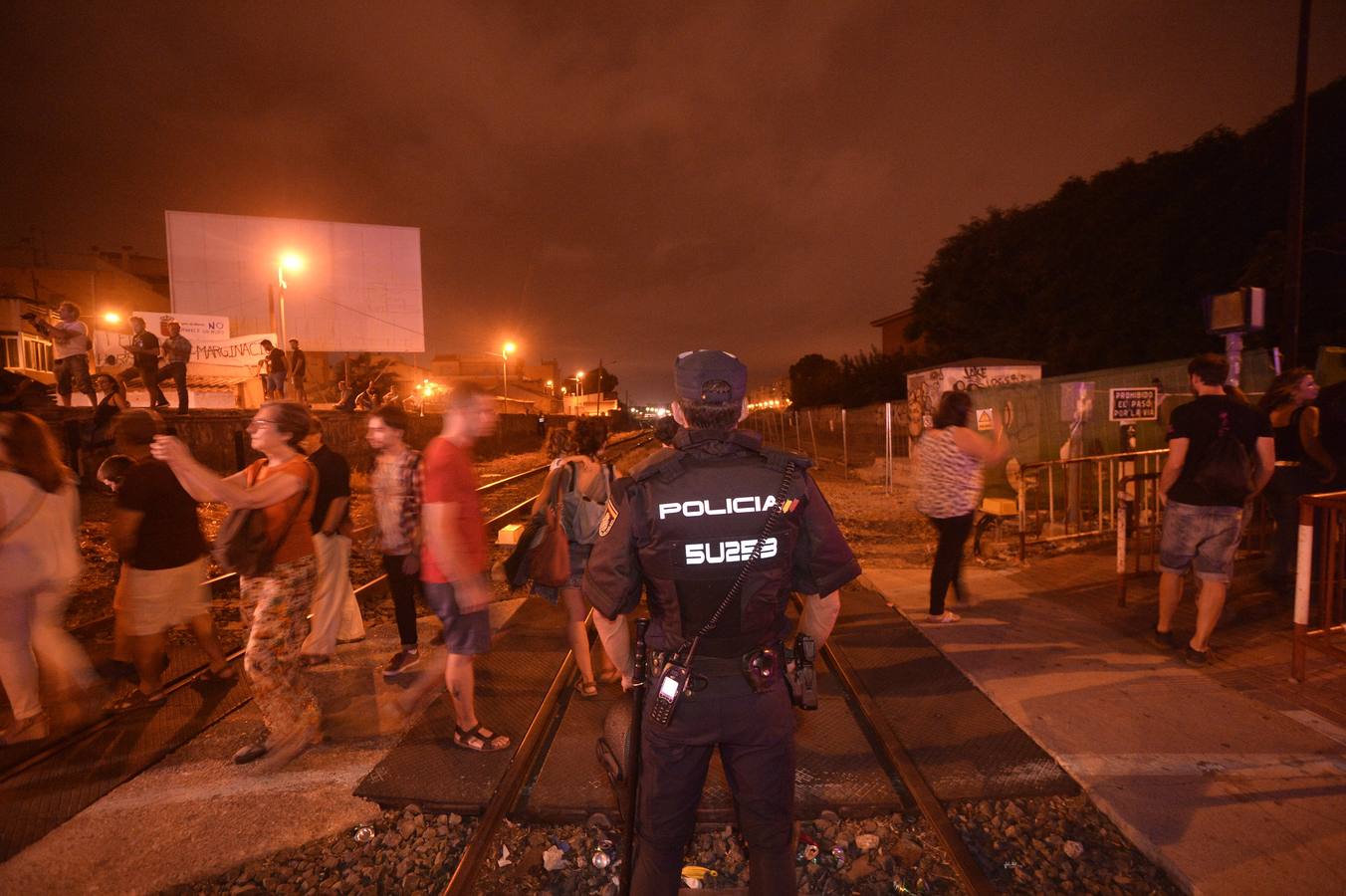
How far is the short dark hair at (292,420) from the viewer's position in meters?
3.54

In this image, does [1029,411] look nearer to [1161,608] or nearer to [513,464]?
[1161,608]

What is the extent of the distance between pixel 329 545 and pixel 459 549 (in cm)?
194

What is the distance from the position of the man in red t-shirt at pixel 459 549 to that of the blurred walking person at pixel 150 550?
71.0 inches

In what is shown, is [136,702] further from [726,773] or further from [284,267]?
[284,267]

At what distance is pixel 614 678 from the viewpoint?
4523mm

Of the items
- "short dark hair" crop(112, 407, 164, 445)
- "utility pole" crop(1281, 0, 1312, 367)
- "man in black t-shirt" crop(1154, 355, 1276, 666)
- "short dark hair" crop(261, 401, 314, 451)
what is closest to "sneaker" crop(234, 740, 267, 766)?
"short dark hair" crop(261, 401, 314, 451)

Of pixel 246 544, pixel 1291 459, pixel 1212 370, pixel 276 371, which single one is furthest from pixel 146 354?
pixel 1291 459

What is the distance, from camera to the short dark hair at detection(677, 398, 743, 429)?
201 centimetres

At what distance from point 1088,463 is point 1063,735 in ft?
24.4

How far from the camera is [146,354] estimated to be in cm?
1202

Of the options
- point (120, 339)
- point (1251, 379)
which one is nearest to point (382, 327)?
point (120, 339)

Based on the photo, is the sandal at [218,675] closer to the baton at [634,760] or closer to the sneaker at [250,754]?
the sneaker at [250,754]

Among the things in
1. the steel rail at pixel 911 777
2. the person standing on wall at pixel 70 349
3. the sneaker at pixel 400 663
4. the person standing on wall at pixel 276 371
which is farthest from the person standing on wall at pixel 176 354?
the steel rail at pixel 911 777

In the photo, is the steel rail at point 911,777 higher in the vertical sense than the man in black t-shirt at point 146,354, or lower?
lower
